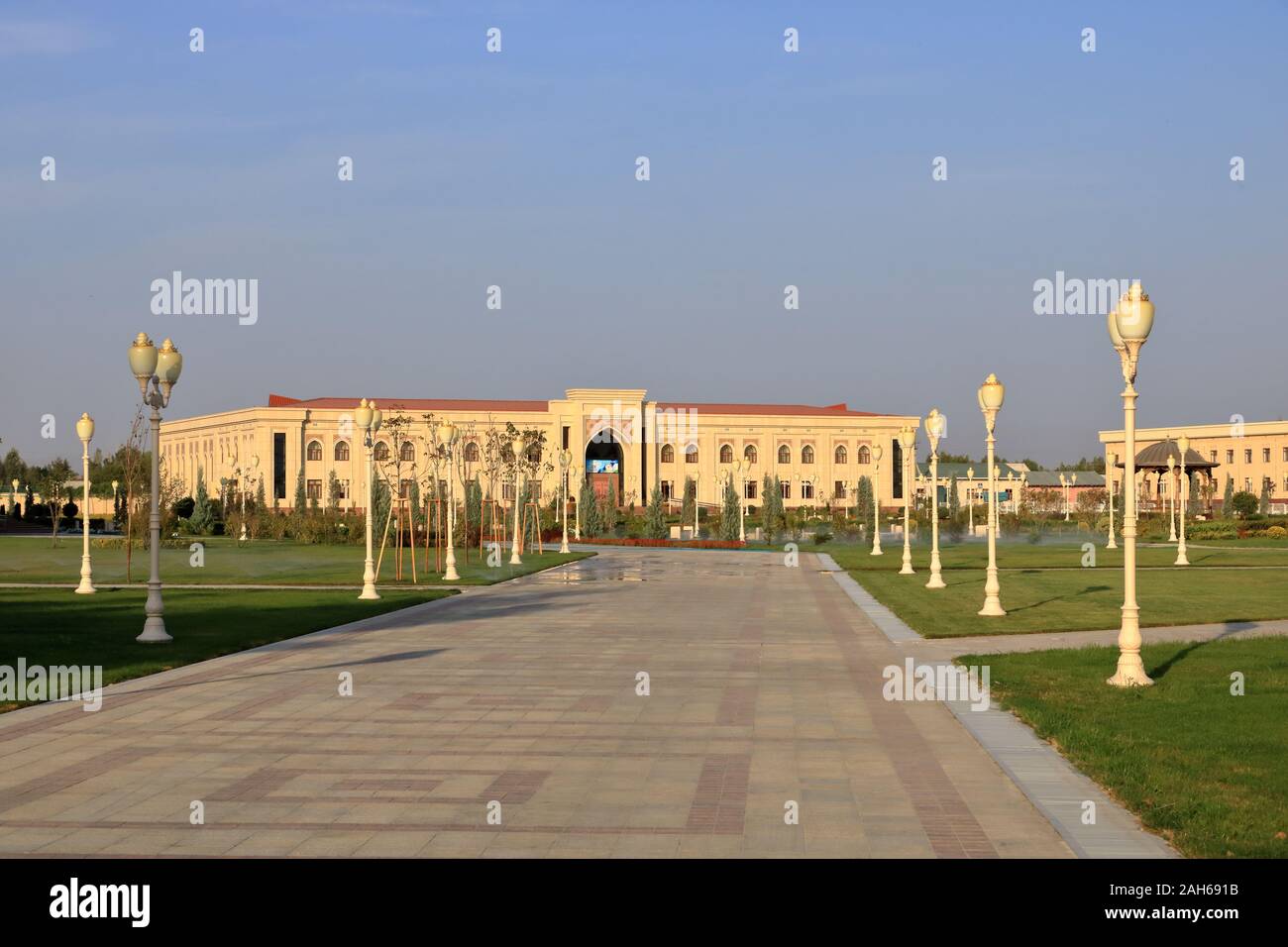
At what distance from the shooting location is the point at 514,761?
10883mm

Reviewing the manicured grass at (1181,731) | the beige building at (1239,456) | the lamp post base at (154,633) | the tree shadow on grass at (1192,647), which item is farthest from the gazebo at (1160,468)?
the lamp post base at (154,633)

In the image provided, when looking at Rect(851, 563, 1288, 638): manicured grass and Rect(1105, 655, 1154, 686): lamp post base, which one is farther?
Rect(851, 563, 1288, 638): manicured grass

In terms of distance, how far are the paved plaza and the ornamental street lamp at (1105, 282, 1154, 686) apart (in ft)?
9.49

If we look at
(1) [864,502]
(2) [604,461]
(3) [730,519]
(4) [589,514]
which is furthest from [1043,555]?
(2) [604,461]

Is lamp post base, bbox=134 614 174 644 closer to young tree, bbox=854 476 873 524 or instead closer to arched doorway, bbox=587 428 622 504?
young tree, bbox=854 476 873 524

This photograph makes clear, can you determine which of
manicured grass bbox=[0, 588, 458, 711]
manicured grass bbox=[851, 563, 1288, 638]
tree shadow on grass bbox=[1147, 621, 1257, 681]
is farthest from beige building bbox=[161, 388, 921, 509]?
tree shadow on grass bbox=[1147, 621, 1257, 681]

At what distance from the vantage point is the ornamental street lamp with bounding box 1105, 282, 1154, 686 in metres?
15.1

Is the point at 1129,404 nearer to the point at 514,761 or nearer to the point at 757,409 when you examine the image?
the point at 514,761

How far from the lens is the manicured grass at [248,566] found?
3725 cm

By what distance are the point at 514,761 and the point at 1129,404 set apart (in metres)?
9.08

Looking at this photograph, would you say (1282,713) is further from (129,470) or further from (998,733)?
(129,470)

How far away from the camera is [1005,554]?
53.4 m

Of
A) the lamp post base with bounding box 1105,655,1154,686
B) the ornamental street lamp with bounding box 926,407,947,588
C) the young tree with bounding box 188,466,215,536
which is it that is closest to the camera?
the lamp post base with bounding box 1105,655,1154,686
